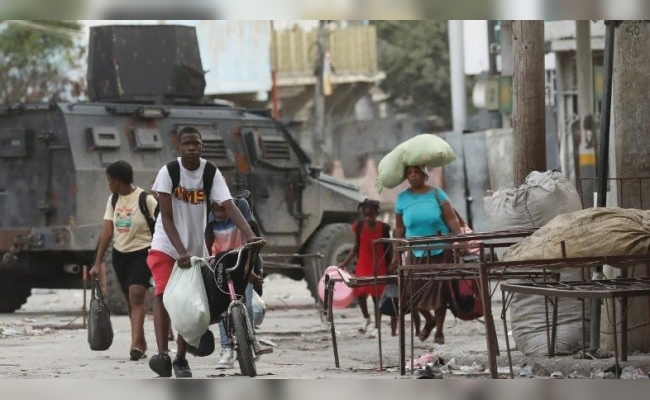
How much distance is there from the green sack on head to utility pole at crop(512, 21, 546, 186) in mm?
646

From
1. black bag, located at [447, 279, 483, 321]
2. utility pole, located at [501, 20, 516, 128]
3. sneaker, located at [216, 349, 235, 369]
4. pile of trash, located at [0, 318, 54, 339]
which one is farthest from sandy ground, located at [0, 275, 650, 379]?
utility pole, located at [501, 20, 516, 128]

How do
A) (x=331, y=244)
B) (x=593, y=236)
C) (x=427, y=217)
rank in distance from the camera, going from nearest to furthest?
(x=593, y=236) < (x=427, y=217) < (x=331, y=244)

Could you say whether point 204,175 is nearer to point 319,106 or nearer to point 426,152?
point 426,152

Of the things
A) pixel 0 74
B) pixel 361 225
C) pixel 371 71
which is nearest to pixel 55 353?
pixel 361 225

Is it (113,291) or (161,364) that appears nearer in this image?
(161,364)

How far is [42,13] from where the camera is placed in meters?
8.90

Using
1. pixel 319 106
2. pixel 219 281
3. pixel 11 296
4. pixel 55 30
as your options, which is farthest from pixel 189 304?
pixel 319 106

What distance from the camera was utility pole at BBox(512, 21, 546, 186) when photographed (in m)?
11.3

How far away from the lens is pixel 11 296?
19.9m

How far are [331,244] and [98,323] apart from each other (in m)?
8.62

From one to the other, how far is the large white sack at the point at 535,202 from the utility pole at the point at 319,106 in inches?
1171

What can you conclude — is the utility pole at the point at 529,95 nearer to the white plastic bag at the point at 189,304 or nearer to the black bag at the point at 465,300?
the black bag at the point at 465,300

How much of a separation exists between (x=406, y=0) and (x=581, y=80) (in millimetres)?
15888

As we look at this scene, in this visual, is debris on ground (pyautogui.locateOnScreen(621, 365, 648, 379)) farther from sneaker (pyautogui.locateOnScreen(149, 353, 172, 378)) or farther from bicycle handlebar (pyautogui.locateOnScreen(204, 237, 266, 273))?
sneaker (pyautogui.locateOnScreen(149, 353, 172, 378))
